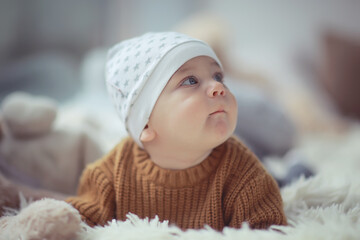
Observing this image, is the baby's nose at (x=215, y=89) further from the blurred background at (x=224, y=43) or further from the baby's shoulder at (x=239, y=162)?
the blurred background at (x=224, y=43)

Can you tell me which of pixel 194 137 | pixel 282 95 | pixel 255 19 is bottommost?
pixel 282 95

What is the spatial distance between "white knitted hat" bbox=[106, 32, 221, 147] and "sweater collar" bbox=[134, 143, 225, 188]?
6 cm

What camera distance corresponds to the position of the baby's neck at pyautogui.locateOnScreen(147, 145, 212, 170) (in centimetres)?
77

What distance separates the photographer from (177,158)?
784 mm

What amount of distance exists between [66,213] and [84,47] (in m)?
1.82

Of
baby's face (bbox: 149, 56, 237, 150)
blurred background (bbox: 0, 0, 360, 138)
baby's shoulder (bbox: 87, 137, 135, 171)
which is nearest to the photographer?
baby's face (bbox: 149, 56, 237, 150)

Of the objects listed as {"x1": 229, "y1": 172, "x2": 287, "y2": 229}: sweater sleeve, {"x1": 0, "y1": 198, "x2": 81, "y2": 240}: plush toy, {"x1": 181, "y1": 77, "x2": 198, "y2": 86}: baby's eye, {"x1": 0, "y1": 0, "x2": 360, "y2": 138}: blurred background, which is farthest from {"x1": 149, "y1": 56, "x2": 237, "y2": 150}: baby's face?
{"x1": 0, "y1": 0, "x2": 360, "y2": 138}: blurred background

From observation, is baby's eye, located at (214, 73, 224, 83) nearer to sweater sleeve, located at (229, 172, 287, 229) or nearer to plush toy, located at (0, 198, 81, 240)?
sweater sleeve, located at (229, 172, 287, 229)

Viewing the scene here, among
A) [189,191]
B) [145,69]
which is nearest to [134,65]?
[145,69]

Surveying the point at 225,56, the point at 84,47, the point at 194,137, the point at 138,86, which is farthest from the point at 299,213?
the point at 84,47

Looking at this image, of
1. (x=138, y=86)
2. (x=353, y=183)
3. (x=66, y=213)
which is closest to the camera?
(x=66, y=213)

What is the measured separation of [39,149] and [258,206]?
0.59m

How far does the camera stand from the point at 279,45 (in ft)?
8.94

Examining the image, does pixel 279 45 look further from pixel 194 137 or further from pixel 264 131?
pixel 194 137
